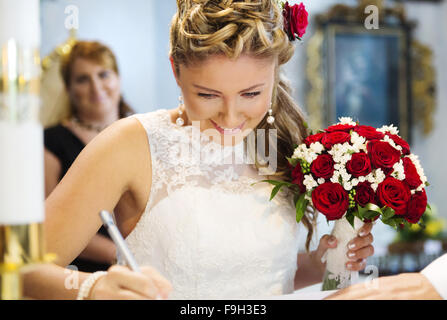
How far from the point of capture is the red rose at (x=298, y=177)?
1463 mm

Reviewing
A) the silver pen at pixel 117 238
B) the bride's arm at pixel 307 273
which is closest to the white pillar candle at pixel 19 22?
the silver pen at pixel 117 238

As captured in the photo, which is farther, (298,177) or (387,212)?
(298,177)

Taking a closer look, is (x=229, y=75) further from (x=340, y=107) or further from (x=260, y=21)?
(x=340, y=107)

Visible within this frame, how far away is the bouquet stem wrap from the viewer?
142cm

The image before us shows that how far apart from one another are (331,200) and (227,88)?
405 millimetres

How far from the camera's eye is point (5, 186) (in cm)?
64

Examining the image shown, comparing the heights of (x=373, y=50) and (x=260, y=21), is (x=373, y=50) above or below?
above

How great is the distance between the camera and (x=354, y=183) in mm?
1381

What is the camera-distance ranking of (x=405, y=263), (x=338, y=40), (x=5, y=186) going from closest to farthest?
(x=5, y=186) → (x=405, y=263) → (x=338, y=40)

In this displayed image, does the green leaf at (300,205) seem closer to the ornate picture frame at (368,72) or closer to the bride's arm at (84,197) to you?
the bride's arm at (84,197)

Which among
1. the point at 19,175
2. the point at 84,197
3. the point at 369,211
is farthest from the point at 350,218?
the point at 19,175

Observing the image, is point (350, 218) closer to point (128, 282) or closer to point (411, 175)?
point (411, 175)

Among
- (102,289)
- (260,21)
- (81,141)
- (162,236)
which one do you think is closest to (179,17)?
(260,21)
